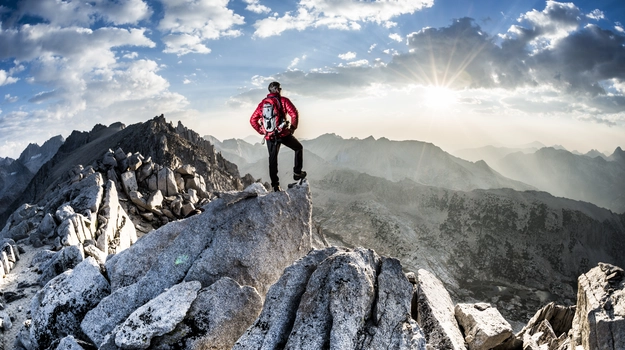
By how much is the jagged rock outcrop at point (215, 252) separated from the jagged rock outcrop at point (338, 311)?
3539 mm

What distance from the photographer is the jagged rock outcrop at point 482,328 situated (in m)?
14.6

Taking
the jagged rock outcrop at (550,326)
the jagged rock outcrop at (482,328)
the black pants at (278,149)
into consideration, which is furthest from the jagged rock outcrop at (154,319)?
the jagged rock outcrop at (550,326)

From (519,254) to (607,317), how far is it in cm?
17581

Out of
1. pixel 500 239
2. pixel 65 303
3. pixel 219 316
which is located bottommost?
pixel 500 239

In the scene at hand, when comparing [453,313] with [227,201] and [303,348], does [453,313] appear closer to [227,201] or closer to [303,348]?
Result: [303,348]

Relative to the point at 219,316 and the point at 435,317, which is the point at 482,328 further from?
the point at 219,316

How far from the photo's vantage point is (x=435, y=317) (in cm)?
1450

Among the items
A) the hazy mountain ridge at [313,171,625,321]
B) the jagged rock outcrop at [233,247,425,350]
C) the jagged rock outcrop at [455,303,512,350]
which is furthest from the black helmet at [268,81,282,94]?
the hazy mountain ridge at [313,171,625,321]

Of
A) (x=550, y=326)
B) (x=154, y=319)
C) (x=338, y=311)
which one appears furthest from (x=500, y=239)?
(x=154, y=319)

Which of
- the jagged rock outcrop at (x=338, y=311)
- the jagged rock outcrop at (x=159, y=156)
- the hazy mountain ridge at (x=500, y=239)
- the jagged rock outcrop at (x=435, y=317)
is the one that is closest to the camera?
the jagged rock outcrop at (x=338, y=311)

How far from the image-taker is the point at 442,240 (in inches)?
6836

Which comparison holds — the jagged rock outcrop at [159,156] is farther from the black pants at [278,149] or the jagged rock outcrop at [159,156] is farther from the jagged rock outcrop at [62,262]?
the black pants at [278,149]

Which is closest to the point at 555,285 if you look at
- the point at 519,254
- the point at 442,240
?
the point at 519,254

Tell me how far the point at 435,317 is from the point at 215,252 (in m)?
10.8
